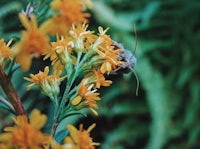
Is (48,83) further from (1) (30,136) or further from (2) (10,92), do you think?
(1) (30,136)

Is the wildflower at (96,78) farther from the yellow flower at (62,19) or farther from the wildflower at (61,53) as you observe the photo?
the yellow flower at (62,19)

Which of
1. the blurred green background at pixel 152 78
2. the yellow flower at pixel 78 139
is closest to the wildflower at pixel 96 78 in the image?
the yellow flower at pixel 78 139

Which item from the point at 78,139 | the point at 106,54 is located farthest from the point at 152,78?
the point at 78,139

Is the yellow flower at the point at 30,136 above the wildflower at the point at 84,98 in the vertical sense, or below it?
below

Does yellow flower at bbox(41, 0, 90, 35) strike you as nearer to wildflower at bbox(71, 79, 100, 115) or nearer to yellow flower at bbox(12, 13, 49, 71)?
yellow flower at bbox(12, 13, 49, 71)

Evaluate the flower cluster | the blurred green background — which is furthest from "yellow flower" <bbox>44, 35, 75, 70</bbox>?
the blurred green background

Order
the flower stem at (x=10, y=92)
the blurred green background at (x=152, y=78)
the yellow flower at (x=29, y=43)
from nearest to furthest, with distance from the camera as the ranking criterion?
1. the yellow flower at (x=29, y=43)
2. the flower stem at (x=10, y=92)
3. the blurred green background at (x=152, y=78)
